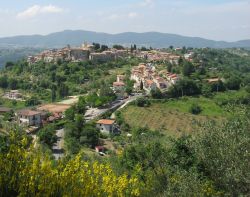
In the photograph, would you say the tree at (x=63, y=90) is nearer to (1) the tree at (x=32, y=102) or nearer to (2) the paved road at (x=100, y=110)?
(1) the tree at (x=32, y=102)

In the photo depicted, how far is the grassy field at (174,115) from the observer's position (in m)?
52.1

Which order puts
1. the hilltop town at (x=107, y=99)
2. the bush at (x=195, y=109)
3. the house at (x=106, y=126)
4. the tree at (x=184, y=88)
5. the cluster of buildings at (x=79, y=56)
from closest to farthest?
the hilltop town at (x=107, y=99), the house at (x=106, y=126), the bush at (x=195, y=109), the tree at (x=184, y=88), the cluster of buildings at (x=79, y=56)

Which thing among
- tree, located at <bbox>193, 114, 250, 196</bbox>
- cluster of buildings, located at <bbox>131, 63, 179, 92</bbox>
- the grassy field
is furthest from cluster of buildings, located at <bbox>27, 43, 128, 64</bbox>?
tree, located at <bbox>193, 114, 250, 196</bbox>

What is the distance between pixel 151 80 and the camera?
72750 mm

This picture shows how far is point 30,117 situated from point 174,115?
19665 millimetres

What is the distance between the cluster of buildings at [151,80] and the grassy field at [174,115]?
22.7 ft

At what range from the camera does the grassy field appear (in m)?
52.1

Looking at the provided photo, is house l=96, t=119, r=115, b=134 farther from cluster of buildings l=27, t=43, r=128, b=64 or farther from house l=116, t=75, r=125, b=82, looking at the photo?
cluster of buildings l=27, t=43, r=128, b=64

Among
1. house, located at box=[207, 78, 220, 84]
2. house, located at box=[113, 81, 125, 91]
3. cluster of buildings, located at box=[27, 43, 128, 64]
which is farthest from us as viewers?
cluster of buildings, located at box=[27, 43, 128, 64]

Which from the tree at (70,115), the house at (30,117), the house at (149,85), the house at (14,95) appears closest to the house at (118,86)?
the house at (149,85)

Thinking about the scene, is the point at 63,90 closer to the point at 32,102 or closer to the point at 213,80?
the point at 32,102

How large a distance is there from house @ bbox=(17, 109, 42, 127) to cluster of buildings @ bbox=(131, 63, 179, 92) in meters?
23.0

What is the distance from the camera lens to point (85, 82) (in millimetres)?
75062

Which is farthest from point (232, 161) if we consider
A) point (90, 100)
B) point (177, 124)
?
point (90, 100)
